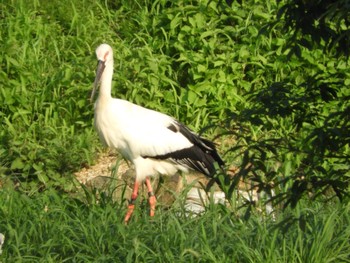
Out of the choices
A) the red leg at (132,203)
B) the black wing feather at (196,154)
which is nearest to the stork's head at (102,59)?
the black wing feather at (196,154)

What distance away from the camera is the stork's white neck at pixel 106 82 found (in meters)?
8.51

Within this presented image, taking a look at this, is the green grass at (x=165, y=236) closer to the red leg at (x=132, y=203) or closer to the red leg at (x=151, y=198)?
the red leg at (x=132, y=203)

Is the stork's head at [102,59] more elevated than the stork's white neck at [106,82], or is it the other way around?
the stork's head at [102,59]

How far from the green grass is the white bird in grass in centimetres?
134

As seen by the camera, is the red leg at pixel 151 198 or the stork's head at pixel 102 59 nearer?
the red leg at pixel 151 198

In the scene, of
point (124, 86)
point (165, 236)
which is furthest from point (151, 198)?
point (124, 86)

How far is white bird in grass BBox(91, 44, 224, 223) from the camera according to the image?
332 inches

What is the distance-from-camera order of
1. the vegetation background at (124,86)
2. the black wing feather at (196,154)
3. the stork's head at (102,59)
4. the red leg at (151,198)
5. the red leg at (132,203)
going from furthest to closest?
1. the stork's head at (102,59)
2. the black wing feather at (196,154)
3. the red leg at (151,198)
4. the red leg at (132,203)
5. the vegetation background at (124,86)

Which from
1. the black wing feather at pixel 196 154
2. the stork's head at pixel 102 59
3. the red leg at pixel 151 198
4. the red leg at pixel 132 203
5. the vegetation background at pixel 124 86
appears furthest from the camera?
the stork's head at pixel 102 59

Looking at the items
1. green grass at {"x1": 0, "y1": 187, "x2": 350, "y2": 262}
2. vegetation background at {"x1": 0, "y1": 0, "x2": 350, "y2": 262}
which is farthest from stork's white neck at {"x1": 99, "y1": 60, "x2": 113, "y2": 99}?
green grass at {"x1": 0, "y1": 187, "x2": 350, "y2": 262}

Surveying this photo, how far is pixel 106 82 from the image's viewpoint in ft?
28.0

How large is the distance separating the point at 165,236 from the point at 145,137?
2228mm

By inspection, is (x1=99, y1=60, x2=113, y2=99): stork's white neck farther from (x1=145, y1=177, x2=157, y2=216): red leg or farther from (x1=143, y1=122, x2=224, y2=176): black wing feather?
(x1=145, y1=177, x2=157, y2=216): red leg

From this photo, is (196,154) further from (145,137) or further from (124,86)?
(124,86)
